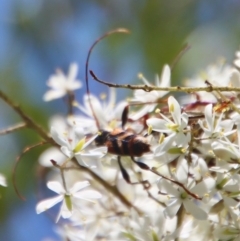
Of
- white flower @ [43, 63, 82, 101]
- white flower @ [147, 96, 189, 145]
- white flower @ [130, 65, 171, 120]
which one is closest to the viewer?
white flower @ [147, 96, 189, 145]

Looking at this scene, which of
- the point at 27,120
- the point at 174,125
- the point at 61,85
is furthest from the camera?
the point at 61,85

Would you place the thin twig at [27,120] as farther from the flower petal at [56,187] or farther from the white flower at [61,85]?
the white flower at [61,85]

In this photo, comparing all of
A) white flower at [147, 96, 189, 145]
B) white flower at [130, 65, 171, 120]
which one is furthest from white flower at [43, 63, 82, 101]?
white flower at [147, 96, 189, 145]

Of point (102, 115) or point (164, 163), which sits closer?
point (164, 163)

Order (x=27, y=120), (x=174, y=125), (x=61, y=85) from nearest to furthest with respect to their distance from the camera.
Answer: (x=174, y=125), (x=27, y=120), (x=61, y=85)

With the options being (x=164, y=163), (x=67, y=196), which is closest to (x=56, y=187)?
(x=67, y=196)

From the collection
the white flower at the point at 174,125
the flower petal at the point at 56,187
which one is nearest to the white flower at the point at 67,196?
the flower petal at the point at 56,187

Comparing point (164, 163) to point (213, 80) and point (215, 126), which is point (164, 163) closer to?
point (215, 126)

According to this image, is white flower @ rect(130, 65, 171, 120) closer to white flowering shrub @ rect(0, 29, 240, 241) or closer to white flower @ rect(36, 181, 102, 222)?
white flowering shrub @ rect(0, 29, 240, 241)

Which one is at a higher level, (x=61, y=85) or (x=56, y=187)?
(x=61, y=85)
